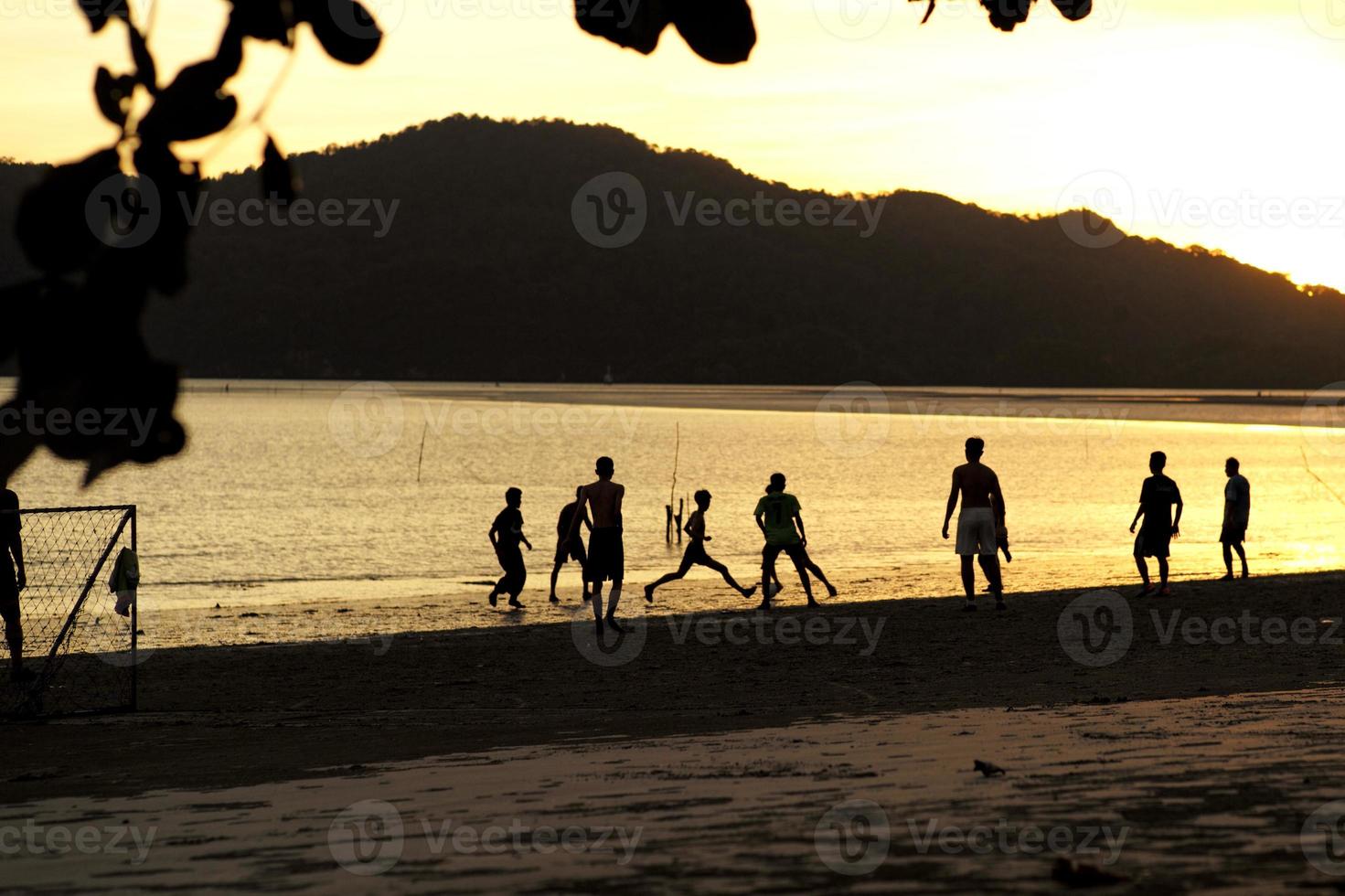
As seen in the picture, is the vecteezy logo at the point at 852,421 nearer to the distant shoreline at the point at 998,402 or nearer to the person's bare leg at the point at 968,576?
the distant shoreline at the point at 998,402

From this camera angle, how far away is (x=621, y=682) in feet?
43.0

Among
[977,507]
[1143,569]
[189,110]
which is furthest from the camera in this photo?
[1143,569]

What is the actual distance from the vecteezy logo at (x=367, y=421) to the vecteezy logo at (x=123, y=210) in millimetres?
78772

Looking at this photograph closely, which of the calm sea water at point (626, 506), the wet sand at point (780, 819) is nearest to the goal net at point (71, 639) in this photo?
the calm sea water at point (626, 506)

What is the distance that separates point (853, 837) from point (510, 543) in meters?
13.8

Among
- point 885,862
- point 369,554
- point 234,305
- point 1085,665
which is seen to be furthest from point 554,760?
point 234,305

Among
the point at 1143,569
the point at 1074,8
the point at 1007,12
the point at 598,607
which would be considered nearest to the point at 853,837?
the point at 1007,12

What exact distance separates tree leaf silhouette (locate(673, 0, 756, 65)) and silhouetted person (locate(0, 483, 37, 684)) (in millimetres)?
9288

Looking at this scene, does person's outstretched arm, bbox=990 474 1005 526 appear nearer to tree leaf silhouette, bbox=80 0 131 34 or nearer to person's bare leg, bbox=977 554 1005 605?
person's bare leg, bbox=977 554 1005 605

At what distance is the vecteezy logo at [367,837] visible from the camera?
16.6ft

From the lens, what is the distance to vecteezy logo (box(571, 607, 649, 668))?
48.1 feet

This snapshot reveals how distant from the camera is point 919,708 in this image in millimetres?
10703

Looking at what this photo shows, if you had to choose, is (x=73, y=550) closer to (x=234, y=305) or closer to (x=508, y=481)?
(x=508, y=481)

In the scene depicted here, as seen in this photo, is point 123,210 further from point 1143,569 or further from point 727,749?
point 1143,569
